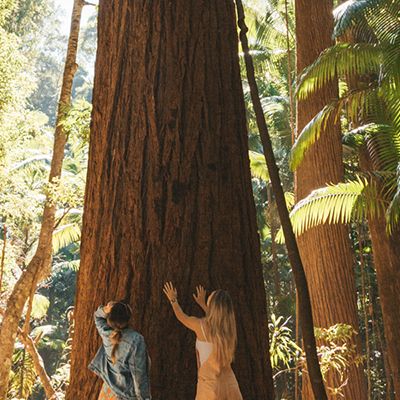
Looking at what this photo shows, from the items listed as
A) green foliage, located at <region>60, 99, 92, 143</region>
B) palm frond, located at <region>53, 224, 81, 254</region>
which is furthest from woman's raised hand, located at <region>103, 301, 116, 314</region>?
palm frond, located at <region>53, 224, 81, 254</region>

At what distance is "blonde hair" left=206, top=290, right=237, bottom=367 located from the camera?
2.68 metres

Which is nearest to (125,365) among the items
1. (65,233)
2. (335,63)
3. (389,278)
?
(335,63)

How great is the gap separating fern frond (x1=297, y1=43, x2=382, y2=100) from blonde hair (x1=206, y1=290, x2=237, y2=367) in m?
5.40

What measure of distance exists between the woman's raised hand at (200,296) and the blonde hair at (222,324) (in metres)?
0.13

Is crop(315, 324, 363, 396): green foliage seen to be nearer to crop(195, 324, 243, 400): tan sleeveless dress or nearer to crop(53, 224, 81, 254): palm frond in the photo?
crop(195, 324, 243, 400): tan sleeveless dress

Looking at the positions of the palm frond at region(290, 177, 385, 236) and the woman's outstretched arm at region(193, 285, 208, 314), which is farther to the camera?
the palm frond at region(290, 177, 385, 236)

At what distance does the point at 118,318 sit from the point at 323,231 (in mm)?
5499

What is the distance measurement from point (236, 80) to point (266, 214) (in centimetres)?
2256

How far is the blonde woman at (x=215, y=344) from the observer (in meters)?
2.69

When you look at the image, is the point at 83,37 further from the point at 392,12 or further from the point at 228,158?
the point at 228,158

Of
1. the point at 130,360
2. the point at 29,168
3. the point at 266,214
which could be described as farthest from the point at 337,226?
the point at 266,214

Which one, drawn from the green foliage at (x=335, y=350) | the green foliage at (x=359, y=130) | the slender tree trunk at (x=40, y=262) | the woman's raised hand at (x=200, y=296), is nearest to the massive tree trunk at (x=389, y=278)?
the green foliage at (x=359, y=130)

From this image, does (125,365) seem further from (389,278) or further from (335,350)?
(389,278)

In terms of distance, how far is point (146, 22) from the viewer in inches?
126
